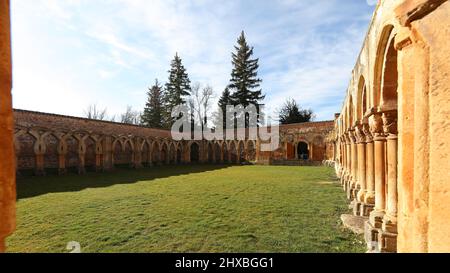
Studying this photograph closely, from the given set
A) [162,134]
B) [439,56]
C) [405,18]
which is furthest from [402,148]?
[162,134]

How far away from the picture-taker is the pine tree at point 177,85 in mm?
43269

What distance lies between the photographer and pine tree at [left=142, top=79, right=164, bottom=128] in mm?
44250

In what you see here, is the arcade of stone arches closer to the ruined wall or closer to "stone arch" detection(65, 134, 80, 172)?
"stone arch" detection(65, 134, 80, 172)

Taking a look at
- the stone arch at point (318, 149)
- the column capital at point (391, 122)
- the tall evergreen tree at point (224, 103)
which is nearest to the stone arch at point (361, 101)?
the column capital at point (391, 122)

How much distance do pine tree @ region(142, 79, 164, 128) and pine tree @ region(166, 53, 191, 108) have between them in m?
2.55

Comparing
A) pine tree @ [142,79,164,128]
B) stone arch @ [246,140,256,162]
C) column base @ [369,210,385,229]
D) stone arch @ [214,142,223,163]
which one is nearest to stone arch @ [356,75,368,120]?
column base @ [369,210,385,229]

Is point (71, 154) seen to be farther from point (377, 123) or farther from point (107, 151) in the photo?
point (377, 123)

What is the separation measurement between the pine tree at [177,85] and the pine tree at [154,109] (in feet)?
8.36

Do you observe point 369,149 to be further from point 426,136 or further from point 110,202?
point 110,202

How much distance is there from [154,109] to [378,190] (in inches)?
1712

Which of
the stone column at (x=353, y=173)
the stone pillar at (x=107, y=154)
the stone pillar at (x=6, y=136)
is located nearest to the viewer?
the stone pillar at (x=6, y=136)

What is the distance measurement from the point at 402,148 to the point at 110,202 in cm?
796

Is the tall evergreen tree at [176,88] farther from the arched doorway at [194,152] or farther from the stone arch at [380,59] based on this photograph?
the stone arch at [380,59]

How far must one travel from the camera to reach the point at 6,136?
154 centimetres
